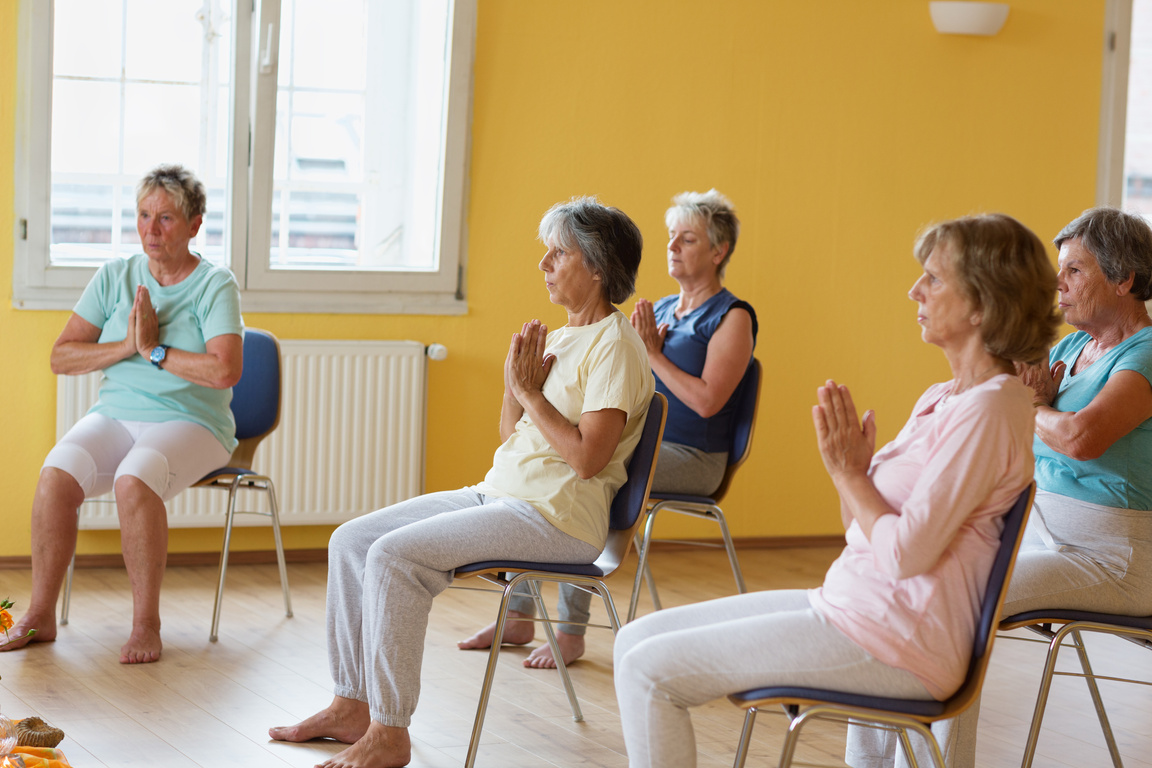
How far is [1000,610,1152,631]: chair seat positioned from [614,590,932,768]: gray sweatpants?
599 mm

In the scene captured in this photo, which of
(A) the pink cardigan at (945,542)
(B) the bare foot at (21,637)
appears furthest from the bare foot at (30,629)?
(A) the pink cardigan at (945,542)

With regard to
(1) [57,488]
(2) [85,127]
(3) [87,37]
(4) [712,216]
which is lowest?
(1) [57,488]

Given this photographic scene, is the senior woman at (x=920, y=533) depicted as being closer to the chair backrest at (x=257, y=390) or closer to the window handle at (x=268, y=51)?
the chair backrest at (x=257, y=390)

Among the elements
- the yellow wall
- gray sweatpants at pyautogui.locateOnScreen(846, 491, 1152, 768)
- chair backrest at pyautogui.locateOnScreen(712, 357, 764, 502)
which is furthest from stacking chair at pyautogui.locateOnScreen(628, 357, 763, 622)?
the yellow wall

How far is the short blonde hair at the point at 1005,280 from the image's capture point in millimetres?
1638

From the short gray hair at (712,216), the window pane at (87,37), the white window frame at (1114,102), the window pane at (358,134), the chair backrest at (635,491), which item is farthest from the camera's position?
the white window frame at (1114,102)

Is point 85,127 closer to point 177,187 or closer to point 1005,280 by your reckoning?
point 177,187

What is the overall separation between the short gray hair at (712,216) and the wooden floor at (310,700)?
47.1 inches

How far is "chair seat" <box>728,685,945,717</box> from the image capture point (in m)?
1.61

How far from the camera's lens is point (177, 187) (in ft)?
10.7

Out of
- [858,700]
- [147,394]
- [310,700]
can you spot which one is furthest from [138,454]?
[858,700]

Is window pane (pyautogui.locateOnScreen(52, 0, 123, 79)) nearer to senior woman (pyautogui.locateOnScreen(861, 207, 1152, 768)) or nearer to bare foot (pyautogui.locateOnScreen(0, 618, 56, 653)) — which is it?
bare foot (pyautogui.locateOnScreen(0, 618, 56, 653))

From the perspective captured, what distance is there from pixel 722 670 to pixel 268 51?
10.2 feet

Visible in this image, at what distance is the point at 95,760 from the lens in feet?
7.67
